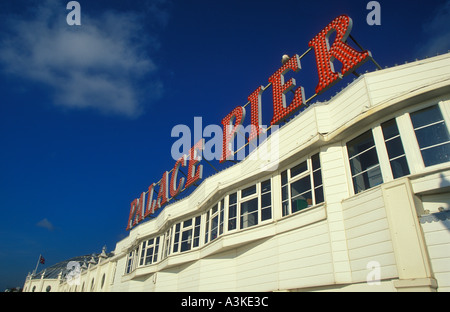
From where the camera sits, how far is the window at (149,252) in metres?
21.9

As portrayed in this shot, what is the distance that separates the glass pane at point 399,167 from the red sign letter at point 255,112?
8.29 m

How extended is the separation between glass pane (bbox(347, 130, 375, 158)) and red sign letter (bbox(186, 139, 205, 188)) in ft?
43.2

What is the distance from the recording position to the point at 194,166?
23.3 meters

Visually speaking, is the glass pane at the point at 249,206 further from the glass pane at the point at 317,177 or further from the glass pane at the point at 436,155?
the glass pane at the point at 436,155

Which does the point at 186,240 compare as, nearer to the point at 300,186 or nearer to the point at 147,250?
the point at 147,250

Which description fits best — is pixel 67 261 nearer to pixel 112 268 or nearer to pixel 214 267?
pixel 112 268

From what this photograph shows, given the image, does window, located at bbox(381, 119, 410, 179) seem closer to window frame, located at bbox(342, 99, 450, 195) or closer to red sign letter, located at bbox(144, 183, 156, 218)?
window frame, located at bbox(342, 99, 450, 195)

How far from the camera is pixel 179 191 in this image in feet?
80.2

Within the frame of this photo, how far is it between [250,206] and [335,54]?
8.13 m


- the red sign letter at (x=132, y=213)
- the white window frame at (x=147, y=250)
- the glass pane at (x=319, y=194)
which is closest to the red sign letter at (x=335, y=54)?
the glass pane at (x=319, y=194)

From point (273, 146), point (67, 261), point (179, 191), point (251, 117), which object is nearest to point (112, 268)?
point (179, 191)

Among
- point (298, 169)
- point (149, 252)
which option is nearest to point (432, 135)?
point (298, 169)
